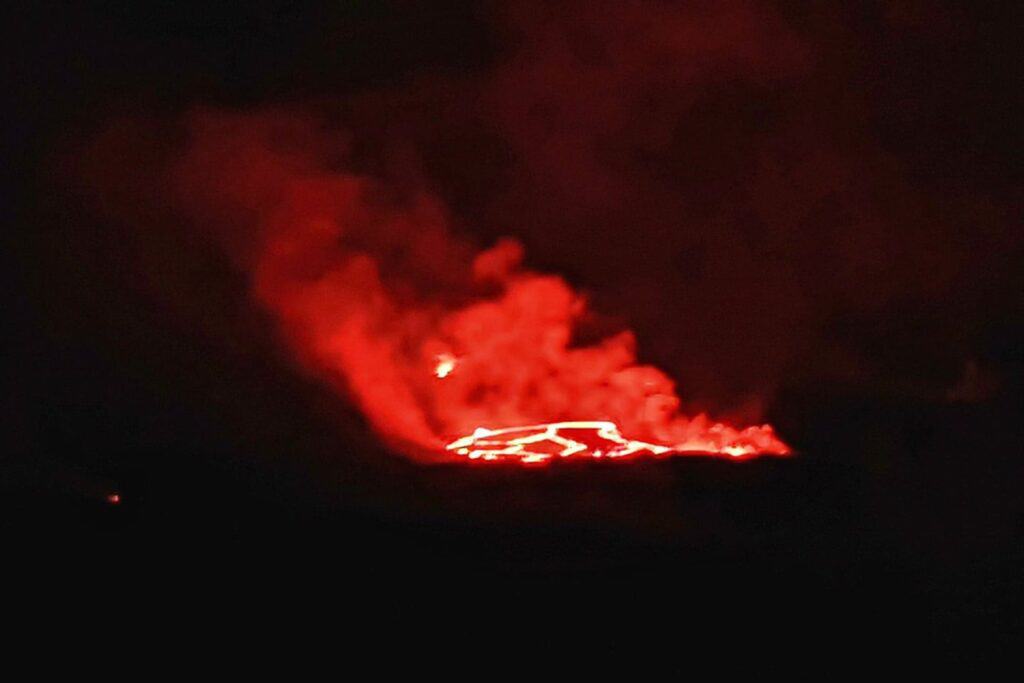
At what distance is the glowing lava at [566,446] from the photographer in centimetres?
608

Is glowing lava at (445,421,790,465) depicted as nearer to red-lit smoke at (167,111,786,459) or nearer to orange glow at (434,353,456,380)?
red-lit smoke at (167,111,786,459)

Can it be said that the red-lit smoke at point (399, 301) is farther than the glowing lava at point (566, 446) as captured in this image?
Yes

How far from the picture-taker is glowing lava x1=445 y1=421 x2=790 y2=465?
19.9 feet

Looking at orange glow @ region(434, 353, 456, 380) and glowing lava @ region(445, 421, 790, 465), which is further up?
orange glow @ region(434, 353, 456, 380)

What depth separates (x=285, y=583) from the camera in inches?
227

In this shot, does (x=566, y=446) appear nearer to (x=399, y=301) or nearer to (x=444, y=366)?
(x=444, y=366)

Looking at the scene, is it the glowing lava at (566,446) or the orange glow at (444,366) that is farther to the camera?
the orange glow at (444,366)

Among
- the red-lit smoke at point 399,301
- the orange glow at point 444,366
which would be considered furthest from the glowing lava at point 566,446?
the orange glow at point 444,366

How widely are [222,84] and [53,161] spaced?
84 centimetres

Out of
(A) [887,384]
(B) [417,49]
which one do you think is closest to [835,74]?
(A) [887,384]

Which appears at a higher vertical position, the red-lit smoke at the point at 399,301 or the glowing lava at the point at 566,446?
the red-lit smoke at the point at 399,301

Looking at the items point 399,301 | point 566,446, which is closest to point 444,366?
point 399,301

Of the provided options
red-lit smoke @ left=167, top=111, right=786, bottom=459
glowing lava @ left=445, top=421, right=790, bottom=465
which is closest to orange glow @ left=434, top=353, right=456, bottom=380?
red-lit smoke @ left=167, top=111, right=786, bottom=459

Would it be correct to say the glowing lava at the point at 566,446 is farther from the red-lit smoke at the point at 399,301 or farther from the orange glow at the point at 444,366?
the orange glow at the point at 444,366
